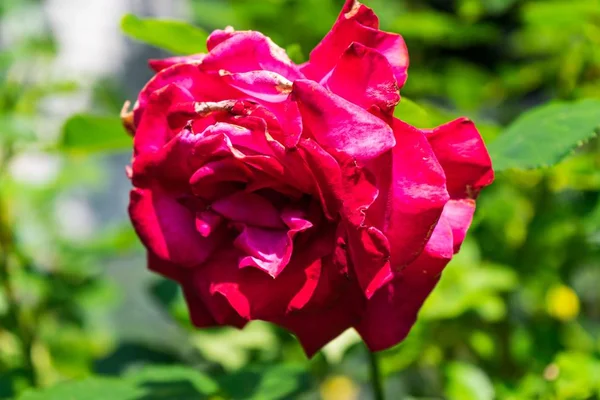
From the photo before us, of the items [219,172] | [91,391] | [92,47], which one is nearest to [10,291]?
[91,391]

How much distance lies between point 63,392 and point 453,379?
453 mm

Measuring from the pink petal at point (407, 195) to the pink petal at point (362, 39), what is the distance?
49 millimetres

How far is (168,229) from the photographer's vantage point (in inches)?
20.0

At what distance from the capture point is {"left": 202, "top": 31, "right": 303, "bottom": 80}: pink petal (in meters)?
0.49

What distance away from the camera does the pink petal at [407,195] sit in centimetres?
45

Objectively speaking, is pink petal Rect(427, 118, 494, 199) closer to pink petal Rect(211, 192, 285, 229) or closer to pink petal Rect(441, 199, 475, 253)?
pink petal Rect(441, 199, 475, 253)

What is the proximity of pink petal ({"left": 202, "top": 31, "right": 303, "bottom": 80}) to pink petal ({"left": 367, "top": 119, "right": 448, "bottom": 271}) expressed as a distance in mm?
87

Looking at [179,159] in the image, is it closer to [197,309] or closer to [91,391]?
[197,309]

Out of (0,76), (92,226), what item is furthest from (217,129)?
(92,226)

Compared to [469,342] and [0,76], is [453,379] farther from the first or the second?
[0,76]

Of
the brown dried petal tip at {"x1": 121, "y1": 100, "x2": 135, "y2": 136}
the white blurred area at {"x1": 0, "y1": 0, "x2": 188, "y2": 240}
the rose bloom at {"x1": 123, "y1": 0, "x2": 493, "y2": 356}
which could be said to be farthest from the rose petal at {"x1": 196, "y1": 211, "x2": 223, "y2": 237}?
the white blurred area at {"x1": 0, "y1": 0, "x2": 188, "y2": 240}

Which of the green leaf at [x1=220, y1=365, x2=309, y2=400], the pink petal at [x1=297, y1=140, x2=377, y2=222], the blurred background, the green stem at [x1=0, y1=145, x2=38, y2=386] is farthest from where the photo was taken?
the green stem at [x1=0, y1=145, x2=38, y2=386]

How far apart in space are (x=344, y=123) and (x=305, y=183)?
0.05 metres

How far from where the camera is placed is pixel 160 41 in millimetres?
637
